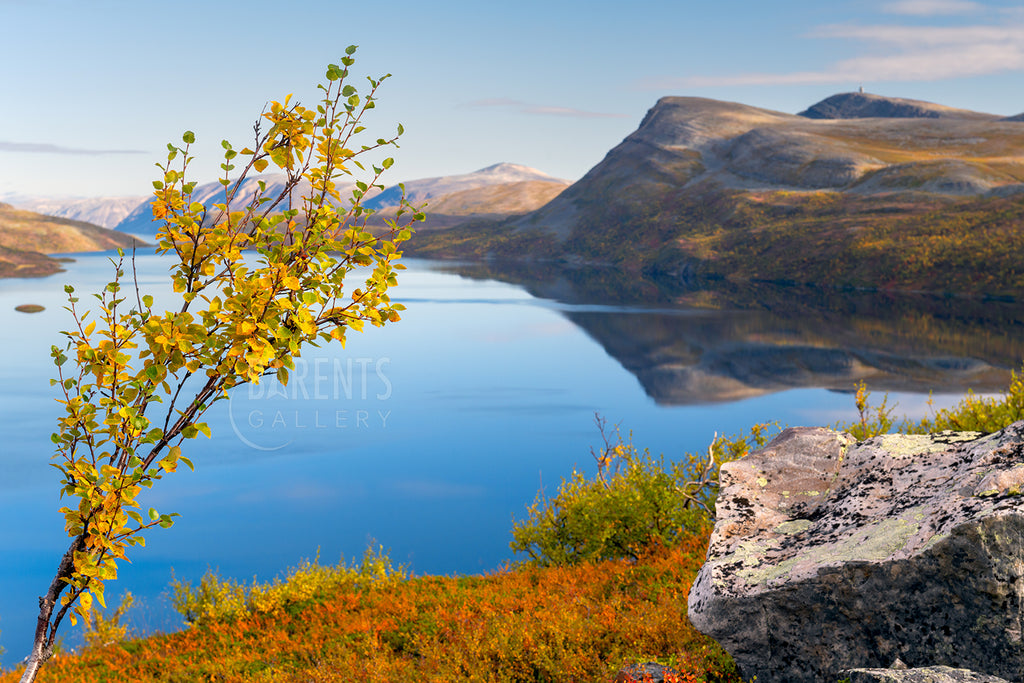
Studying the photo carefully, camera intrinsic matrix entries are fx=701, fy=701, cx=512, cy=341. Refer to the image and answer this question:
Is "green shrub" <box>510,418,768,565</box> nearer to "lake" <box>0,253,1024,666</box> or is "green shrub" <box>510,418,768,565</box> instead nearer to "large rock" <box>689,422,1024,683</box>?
"large rock" <box>689,422,1024,683</box>

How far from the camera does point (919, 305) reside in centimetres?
8519

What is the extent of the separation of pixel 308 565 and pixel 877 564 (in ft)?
37.5

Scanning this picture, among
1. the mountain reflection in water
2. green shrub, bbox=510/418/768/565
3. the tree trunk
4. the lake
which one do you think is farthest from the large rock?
the mountain reflection in water

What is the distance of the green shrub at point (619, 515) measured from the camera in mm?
13648

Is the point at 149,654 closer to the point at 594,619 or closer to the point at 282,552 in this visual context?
the point at 594,619

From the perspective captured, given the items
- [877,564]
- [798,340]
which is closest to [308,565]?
[877,564]

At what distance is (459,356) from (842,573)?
5894cm

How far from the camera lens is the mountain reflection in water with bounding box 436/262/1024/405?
166ft

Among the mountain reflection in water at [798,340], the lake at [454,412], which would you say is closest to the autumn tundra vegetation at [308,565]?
the lake at [454,412]

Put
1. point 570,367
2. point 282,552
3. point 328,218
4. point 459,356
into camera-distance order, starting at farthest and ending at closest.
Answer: point 459,356, point 570,367, point 282,552, point 328,218

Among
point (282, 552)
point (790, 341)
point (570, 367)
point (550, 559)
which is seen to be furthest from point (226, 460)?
point (790, 341)

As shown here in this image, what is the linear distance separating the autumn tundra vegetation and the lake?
17.3 ft

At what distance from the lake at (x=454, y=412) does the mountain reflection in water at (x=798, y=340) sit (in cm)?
36

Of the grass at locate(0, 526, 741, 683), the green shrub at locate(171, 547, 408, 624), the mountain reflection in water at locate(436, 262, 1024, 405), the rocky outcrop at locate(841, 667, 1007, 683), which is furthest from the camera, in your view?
the mountain reflection in water at locate(436, 262, 1024, 405)
